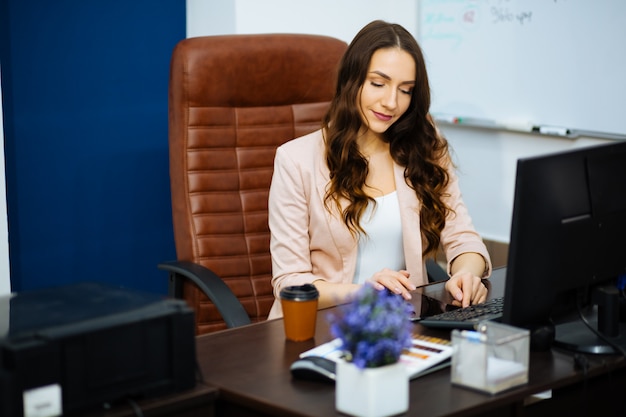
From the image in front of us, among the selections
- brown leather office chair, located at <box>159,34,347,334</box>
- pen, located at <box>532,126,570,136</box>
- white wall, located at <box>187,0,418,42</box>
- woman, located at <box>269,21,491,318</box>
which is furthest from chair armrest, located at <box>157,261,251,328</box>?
pen, located at <box>532,126,570,136</box>

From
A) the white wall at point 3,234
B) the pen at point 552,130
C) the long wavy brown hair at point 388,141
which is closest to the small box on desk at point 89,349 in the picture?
the long wavy brown hair at point 388,141

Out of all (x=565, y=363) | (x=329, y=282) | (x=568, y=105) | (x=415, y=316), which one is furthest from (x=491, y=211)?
(x=565, y=363)

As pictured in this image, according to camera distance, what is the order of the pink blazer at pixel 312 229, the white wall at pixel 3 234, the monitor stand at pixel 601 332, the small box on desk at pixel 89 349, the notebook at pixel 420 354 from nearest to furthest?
the small box on desk at pixel 89 349, the notebook at pixel 420 354, the monitor stand at pixel 601 332, the pink blazer at pixel 312 229, the white wall at pixel 3 234

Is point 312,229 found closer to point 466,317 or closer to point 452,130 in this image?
point 466,317

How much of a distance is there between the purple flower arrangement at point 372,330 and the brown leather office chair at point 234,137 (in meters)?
1.06

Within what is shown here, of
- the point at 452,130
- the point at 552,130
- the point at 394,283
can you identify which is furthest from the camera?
the point at 452,130

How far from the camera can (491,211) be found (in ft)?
11.0

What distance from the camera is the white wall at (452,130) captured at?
324 cm

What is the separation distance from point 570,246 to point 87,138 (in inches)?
76.0

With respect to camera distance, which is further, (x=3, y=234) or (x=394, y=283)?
(x=3, y=234)

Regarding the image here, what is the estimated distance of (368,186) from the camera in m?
2.37

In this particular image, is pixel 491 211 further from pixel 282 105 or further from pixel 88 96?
pixel 88 96

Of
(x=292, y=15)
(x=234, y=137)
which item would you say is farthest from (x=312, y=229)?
(x=292, y=15)

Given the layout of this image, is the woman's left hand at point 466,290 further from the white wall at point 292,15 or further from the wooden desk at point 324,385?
the white wall at point 292,15
